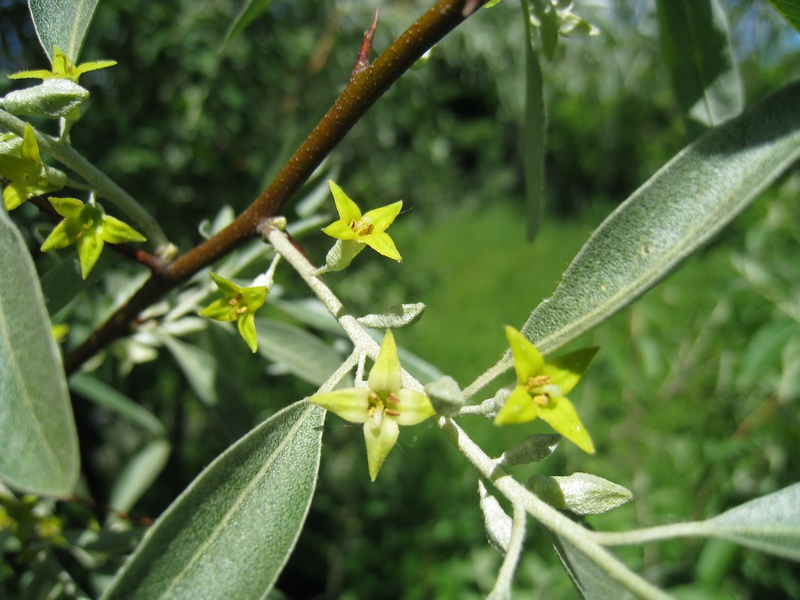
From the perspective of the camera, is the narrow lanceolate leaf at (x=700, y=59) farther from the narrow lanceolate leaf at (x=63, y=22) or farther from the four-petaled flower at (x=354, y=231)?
the narrow lanceolate leaf at (x=63, y=22)

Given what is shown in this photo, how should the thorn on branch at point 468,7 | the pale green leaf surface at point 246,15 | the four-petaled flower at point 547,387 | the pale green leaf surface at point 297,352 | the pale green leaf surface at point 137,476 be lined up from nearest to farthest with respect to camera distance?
the four-petaled flower at point 547,387 → the thorn on branch at point 468,7 → the pale green leaf surface at point 246,15 → the pale green leaf surface at point 297,352 → the pale green leaf surface at point 137,476

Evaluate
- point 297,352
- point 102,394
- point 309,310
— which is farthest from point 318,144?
point 102,394

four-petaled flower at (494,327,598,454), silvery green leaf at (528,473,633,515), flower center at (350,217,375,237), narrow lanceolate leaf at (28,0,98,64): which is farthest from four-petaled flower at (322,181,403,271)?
narrow lanceolate leaf at (28,0,98,64)

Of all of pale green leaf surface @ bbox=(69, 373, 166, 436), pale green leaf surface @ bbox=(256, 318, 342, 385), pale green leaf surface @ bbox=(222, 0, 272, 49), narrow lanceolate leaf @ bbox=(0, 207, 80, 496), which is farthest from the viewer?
pale green leaf surface @ bbox=(69, 373, 166, 436)

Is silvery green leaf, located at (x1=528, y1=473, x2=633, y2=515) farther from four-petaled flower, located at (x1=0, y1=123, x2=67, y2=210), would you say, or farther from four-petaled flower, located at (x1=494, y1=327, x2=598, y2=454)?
four-petaled flower, located at (x1=0, y1=123, x2=67, y2=210)

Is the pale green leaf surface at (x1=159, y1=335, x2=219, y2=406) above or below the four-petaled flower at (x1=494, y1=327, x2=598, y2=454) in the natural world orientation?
below

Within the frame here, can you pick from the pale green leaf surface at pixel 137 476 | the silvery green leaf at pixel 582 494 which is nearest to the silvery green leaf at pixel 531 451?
the silvery green leaf at pixel 582 494

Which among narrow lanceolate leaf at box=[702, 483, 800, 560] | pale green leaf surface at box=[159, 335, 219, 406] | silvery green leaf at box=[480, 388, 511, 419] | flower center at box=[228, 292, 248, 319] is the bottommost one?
pale green leaf surface at box=[159, 335, 219, 406]
